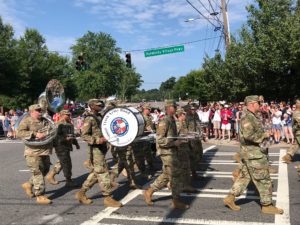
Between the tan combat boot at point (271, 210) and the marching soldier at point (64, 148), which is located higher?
the marching soldier at point (64, 148)

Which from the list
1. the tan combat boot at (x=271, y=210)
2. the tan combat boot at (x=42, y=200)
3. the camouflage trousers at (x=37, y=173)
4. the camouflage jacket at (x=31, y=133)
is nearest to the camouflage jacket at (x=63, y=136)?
the camouflage jacket at (x=31, y=133)

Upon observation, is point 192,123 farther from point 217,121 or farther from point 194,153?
point 217,121

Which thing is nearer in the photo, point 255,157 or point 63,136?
point 255,157

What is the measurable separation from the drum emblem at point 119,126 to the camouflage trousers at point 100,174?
0.46 m

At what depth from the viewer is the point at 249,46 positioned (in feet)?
67.6

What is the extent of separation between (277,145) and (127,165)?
8.31 metres

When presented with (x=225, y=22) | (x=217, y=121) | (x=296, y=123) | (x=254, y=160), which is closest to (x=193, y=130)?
(x=296, y=123)

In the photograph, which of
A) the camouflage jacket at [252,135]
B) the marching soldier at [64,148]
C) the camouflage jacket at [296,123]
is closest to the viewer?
the camouflage jacket at [252,135]

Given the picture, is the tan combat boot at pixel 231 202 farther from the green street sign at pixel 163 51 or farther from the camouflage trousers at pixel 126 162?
the green street sign at pixel 163 51

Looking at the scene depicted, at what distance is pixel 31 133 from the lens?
297 inches

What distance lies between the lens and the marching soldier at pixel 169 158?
6789 millimetres

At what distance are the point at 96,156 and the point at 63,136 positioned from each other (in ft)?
7.76

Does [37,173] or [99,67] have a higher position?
[99,67]

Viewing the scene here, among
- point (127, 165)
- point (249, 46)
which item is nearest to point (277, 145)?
point (249, 46)
